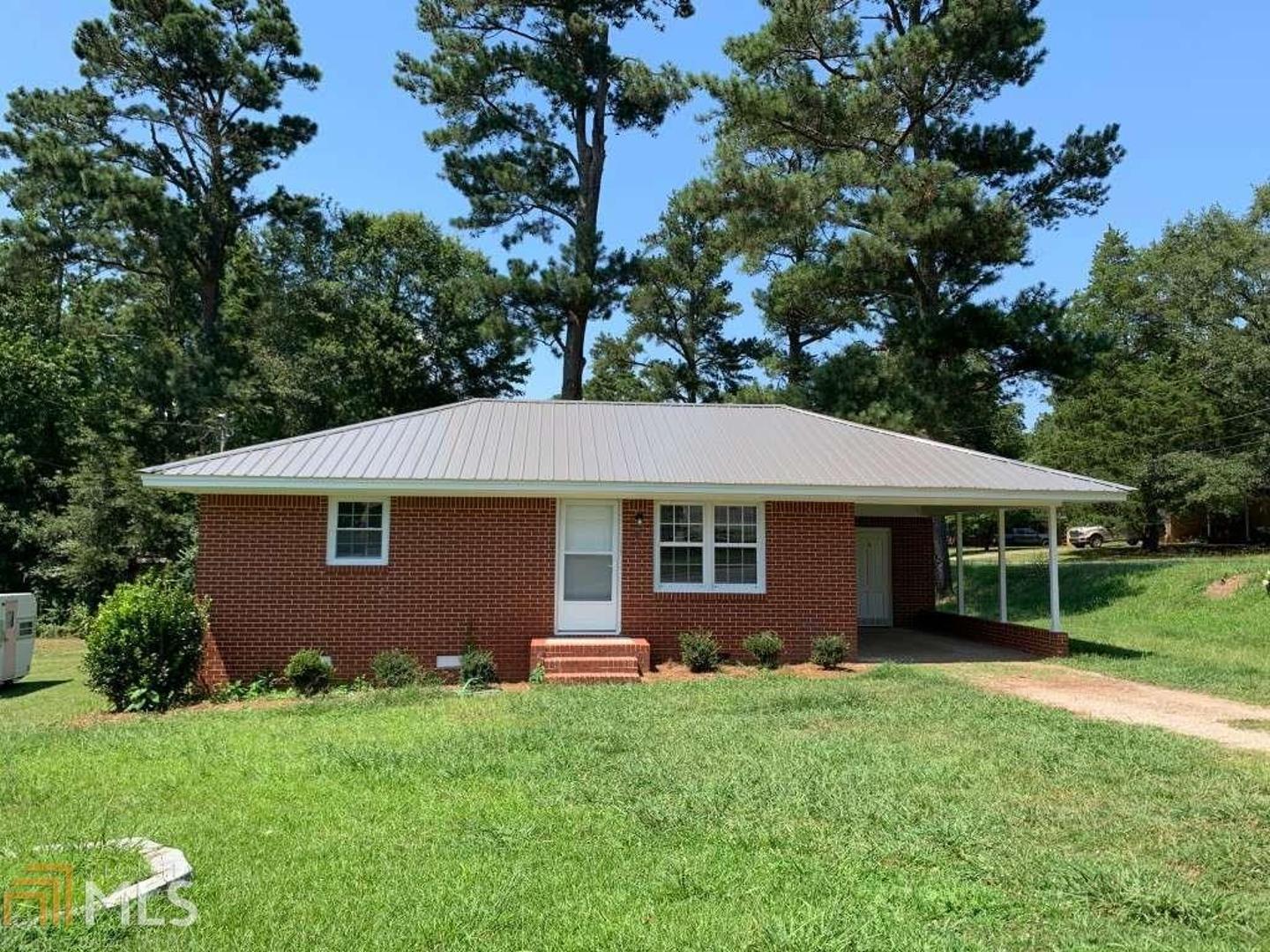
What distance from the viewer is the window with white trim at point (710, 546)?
13.0 meters

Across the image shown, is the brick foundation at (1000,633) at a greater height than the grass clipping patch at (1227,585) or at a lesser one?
lesser

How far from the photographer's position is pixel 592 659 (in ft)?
38.4

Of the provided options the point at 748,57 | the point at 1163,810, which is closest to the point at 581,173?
the point at 748,57

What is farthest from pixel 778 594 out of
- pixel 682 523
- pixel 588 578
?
pixel 588 578

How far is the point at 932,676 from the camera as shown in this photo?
1129 centimetres

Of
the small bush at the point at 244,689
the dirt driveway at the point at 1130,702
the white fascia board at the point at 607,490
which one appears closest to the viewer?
the dirt driveway at the point at 1130,702

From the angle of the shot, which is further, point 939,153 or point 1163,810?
point 939,153

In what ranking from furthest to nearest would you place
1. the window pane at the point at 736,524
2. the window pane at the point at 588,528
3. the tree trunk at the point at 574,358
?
the tree trunk at the point at 574,358, the window pane at the point at 736,524, the window pane at the point at 588,528

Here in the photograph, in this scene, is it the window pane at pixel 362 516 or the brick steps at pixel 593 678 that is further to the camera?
the window pane at pixel 362 516

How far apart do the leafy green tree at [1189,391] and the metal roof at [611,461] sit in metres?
18.6

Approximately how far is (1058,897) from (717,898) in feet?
5.26

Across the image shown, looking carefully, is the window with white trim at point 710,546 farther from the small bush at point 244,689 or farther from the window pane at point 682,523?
the small bush at point 244,689

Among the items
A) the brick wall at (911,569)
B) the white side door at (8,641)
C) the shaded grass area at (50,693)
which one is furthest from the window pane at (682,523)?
the white side door at (8,641)

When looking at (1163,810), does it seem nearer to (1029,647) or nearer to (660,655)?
(660,655)
